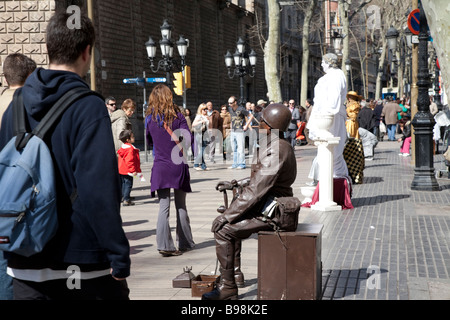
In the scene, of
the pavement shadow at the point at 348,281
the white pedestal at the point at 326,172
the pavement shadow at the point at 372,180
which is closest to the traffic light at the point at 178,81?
the pavement shadow at the point at 372,180

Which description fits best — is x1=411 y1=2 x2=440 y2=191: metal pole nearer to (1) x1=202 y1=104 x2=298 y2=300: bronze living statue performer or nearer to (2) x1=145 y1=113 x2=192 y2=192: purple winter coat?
(2) x1=145 y1=113 x2=192 y2=192: purple winter coat

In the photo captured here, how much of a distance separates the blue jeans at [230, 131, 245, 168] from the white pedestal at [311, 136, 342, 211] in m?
7.25

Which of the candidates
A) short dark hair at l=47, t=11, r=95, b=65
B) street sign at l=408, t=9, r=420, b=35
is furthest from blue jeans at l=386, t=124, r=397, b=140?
short dark hair at l=47, t=11, r=95, b=65

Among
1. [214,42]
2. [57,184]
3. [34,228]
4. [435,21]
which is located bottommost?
[34,228]

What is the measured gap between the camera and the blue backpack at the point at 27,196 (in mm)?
→ 2396

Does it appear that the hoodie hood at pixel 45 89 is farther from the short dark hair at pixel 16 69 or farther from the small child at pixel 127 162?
the small child at pixel 127 162

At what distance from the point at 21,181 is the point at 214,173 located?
13.7 meters

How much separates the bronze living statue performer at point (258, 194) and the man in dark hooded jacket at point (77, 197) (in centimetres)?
220

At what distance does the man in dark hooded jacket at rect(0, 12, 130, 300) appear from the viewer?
251 cm

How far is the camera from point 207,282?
203 inches
